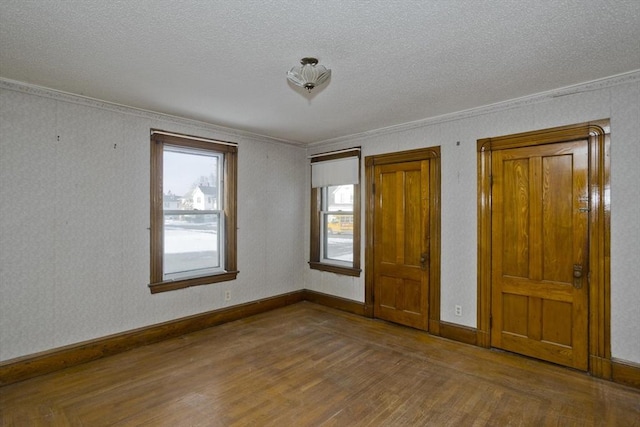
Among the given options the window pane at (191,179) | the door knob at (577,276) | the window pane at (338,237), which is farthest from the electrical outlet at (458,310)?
the window pane at (191,179)

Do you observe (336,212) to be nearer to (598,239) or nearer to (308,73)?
(308,73)

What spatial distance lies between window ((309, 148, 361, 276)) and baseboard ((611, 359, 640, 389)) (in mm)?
2804

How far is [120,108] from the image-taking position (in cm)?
350

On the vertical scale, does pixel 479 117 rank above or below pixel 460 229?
above

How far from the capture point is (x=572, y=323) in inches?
120

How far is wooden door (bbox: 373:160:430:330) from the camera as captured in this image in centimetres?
407

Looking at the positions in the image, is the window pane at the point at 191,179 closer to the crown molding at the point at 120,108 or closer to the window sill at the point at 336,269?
the crown molding at the point at 120,108

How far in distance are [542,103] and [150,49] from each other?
11.5ft

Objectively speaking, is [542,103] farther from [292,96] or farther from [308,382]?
[308,382]

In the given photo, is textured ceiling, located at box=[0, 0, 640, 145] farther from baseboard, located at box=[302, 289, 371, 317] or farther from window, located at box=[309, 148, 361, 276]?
baseboard, located at box=[302, 289, 371, 317]

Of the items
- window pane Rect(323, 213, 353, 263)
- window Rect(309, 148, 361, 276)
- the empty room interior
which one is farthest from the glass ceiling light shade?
window pane Rect(323, 213, 353, 263)

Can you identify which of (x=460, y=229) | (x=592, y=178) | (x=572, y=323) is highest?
(x=592, y=178)

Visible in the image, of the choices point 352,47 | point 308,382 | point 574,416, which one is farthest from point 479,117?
point 308,382

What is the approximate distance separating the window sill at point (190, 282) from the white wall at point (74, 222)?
0.07m
